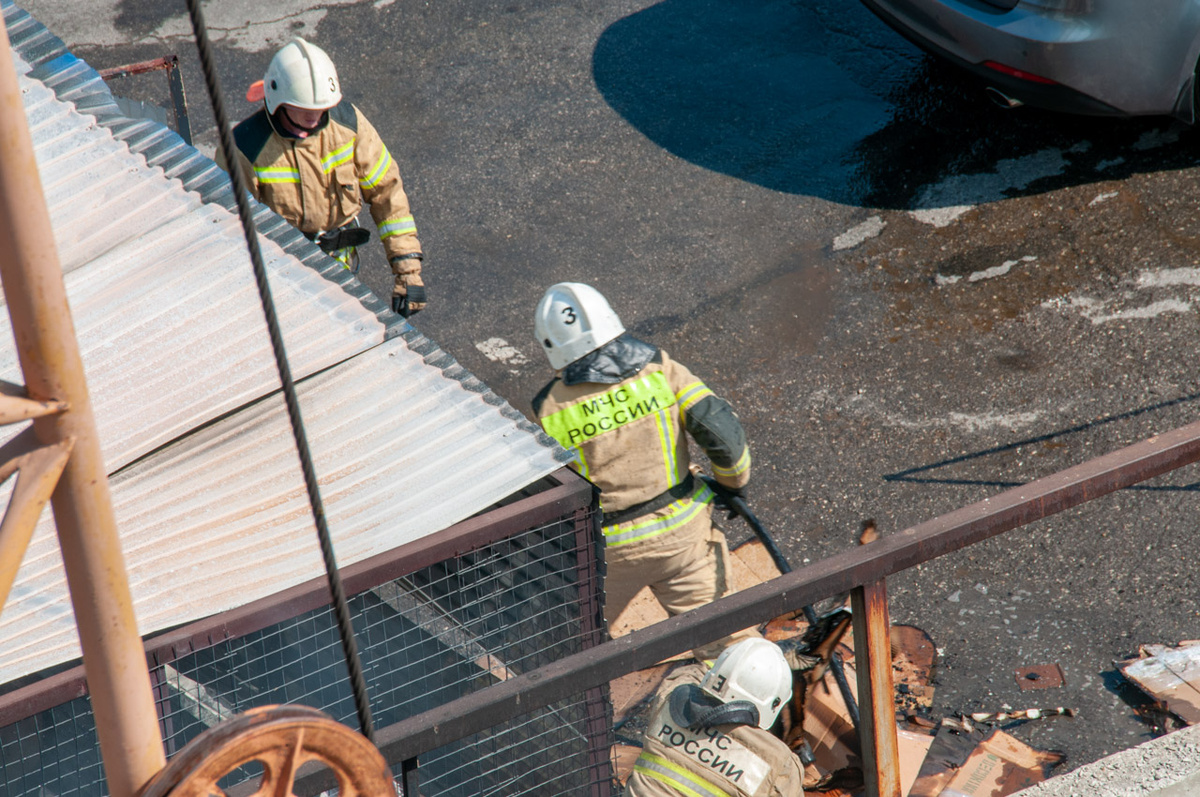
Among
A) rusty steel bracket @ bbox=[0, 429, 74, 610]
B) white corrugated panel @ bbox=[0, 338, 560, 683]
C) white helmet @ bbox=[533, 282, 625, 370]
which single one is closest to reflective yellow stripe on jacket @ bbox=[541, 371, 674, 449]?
white helmet @ bbox=[533, 282, 625, 370]

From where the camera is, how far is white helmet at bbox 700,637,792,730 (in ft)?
12.1

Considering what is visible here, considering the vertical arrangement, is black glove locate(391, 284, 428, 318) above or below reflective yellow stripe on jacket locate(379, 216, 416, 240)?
below

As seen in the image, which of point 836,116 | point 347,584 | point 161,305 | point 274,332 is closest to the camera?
point 274,332

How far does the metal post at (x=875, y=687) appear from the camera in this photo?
8.02 ft

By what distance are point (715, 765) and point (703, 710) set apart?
Result: 0.16 m

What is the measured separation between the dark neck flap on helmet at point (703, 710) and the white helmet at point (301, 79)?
3.14 meters

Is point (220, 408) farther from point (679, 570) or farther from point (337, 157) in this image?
point (337, 157)

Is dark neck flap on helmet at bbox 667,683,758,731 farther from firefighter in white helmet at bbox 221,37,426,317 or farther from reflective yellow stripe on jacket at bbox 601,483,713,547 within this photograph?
firefighter in white helmet at bbox 221,37,426,317

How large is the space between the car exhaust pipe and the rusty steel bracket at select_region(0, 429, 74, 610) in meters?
6.32

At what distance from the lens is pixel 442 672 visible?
10.8ft

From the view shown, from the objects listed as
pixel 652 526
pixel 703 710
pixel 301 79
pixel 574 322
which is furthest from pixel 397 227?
pixel 703 710

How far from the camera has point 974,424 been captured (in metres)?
5.32

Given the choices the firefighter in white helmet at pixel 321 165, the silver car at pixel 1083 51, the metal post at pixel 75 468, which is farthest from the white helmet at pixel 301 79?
the metal post at pixel 75 468

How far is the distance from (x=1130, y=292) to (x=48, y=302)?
224 inches
